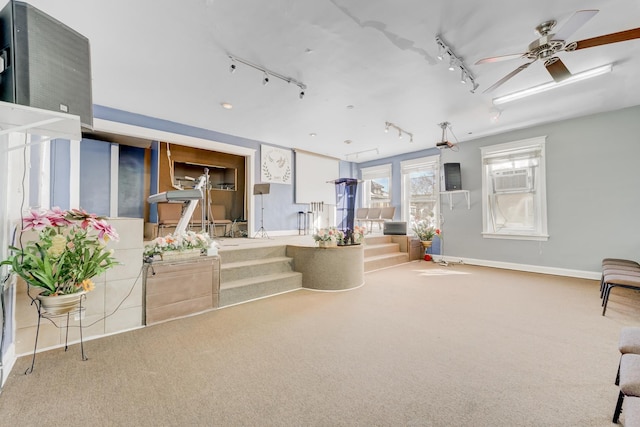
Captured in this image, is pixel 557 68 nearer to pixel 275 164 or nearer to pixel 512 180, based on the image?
pixel 512 180

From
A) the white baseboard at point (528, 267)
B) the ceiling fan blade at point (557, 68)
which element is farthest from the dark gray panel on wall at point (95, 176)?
the white baseboard at point (528, 267)

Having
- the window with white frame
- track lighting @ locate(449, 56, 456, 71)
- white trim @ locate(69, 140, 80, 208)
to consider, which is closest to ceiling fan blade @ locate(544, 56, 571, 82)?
track lighting @ locate(449, 56, 456, 71)

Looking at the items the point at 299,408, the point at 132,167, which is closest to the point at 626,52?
the point at 299,408

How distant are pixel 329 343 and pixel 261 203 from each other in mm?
4580

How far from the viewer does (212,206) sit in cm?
673

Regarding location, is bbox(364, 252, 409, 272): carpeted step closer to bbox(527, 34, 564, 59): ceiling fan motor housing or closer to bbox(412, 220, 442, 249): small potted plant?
bbox(412, 220, 442, 249): small potted plant

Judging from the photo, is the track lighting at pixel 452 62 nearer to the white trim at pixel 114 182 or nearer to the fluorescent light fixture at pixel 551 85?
the fluorescent light fixture at pixel 551 85

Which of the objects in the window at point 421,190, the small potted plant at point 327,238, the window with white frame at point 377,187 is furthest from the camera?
the window with white frame at point 377,187

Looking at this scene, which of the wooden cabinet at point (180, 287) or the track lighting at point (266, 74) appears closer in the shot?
the wooden cabinet at point (180, 287)

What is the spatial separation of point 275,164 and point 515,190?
5535 mm

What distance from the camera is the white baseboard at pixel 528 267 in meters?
4.72

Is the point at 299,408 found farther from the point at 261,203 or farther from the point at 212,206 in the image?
the point at 212,206

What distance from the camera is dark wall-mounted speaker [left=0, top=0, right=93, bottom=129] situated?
120 centimetres

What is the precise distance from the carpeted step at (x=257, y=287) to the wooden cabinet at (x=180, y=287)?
156 mm
